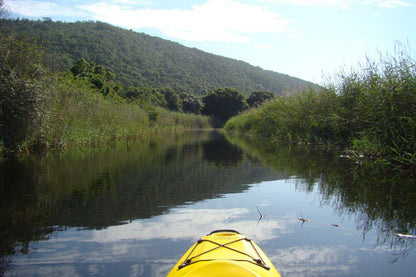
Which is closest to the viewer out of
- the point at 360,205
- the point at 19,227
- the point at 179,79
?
the point at 19,227

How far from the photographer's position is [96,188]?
6680 mm

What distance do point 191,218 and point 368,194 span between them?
312cm

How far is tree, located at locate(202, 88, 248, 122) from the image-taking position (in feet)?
188

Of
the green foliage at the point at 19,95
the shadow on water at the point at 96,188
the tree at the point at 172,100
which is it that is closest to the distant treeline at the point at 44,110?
the green foliage at the point at 19,95

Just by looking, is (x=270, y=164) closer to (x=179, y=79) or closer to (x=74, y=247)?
(x=74, y=247)

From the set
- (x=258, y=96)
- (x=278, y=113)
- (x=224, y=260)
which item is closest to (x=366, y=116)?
(x=224, y=260)

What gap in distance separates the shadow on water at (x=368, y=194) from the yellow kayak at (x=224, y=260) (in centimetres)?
161

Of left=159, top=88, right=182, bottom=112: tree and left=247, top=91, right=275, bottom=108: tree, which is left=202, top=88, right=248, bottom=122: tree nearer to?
left=247, top=91, right=275, bottom=108: tree

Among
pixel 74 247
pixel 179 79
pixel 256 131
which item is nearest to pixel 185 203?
pixel 74 247

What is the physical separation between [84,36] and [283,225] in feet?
214

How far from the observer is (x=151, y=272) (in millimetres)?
3250

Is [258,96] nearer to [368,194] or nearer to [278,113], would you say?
[278,113]

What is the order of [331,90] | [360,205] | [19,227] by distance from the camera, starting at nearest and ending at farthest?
[19,227] → [360,205] → [331,90]

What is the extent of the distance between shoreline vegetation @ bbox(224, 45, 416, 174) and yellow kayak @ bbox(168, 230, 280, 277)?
561cm
